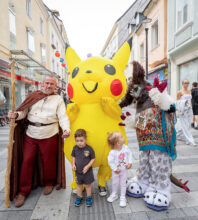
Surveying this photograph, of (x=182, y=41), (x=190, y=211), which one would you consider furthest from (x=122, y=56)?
(x=182, y=41)

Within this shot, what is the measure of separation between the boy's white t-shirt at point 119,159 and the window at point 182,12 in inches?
355

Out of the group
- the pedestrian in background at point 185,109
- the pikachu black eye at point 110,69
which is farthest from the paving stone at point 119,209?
the pedestrian in background at point 185,109

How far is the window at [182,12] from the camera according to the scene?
8.83 meters

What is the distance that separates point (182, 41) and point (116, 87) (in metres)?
8.63

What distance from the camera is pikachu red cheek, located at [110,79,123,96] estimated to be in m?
2.35

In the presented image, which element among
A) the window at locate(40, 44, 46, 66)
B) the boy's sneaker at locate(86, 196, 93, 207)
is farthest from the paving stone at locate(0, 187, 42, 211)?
the window at locate(40, 44, 46, 66)

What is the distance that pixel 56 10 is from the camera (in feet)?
83.6

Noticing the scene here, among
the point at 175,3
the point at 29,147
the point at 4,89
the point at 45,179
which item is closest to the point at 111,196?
the point at 45,179

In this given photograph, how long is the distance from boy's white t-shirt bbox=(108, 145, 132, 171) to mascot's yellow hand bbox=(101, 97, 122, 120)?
0.47 meters

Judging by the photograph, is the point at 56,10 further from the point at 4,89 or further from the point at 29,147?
the point at 29,147

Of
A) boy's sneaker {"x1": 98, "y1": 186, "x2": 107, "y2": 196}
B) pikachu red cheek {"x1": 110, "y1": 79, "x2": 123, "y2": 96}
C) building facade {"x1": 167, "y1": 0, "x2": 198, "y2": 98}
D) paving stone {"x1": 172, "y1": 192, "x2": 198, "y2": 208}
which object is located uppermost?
building facade {"x1": 167, "y1": 0, "x2": 198, "y2": 98}

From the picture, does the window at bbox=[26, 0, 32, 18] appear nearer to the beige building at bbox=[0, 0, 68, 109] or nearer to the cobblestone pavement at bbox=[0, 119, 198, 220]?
the beige building at bbox=[0, 0, 68, 109]

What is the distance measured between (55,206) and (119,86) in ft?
5.85

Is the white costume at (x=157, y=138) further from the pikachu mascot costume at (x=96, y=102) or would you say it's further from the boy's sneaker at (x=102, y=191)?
the boy's sneaker at (x=102, y=191)
